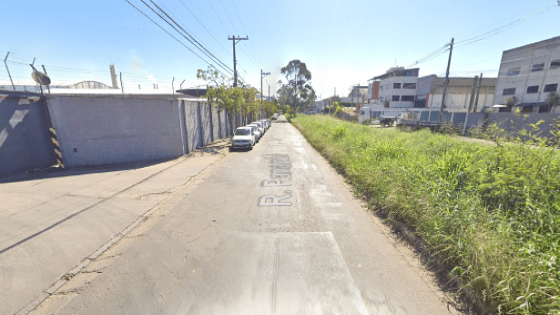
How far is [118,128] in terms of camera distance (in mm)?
9281

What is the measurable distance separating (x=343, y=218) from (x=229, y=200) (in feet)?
9.41

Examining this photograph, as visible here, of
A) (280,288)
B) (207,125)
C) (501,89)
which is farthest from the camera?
(501,89)

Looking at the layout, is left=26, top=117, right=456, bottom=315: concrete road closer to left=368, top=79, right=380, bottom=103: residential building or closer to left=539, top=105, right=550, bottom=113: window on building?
left=539, top=105, right=550, bottom=113: window on building

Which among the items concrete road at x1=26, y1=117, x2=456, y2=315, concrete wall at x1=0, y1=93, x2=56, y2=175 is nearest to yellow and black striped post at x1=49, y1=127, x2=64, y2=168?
concrete wall at x1=0, y1=93, x2=56, y2=175

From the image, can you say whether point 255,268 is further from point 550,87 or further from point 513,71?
point 513,71

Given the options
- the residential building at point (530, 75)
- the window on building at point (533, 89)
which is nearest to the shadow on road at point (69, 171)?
the residential building at point (530, 75)

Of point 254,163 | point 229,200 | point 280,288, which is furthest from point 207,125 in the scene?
point 280,288

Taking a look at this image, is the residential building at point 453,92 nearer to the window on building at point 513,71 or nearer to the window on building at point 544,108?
the window on building at point 513,71

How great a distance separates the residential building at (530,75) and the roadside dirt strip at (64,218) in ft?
155

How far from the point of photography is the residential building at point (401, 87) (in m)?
48.2

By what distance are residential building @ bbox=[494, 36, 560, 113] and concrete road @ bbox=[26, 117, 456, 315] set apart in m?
44.7

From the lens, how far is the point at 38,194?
5730mm

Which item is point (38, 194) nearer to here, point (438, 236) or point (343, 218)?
point (343, 218)

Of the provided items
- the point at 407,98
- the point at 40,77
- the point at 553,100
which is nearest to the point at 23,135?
the point at 40,77
